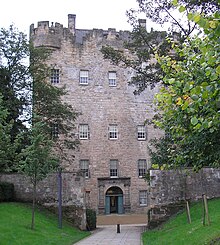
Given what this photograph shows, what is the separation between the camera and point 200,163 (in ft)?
28.8

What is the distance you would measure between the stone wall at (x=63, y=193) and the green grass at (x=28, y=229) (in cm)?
81

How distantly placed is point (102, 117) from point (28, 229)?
25836 millimetres

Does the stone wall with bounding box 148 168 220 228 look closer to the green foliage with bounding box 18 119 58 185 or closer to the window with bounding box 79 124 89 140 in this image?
the green foliage with bounding box 18 119 58 185

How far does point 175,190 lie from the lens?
805 inches

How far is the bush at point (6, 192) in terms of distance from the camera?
20.5 m

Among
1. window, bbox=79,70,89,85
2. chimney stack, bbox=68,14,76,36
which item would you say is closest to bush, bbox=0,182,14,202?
window, bbox=79,70,89,85

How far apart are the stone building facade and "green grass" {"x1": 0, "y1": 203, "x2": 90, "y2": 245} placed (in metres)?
18.1

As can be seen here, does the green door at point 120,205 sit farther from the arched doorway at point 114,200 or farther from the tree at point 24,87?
the tree at point 24,87

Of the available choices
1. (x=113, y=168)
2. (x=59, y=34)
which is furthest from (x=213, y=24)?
(x=59, y=34)

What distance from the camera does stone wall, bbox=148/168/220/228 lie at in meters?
20.0

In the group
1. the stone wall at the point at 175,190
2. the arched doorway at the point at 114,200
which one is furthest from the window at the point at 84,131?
the stone wall at the point at 175,190

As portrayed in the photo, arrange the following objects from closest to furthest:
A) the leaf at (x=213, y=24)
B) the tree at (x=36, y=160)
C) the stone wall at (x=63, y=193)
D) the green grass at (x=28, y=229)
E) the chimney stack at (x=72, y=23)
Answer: the leaf at (x=213, y=24)
the green grass at (x=28, y=229)
the tree at (x=36, y=160)
the stone wall at (x=63, y=193)
the chimney stack at (x=72, y=23)

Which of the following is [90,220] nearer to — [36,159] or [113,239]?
[113,239]

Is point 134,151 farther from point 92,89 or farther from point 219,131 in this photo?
point 219,131
